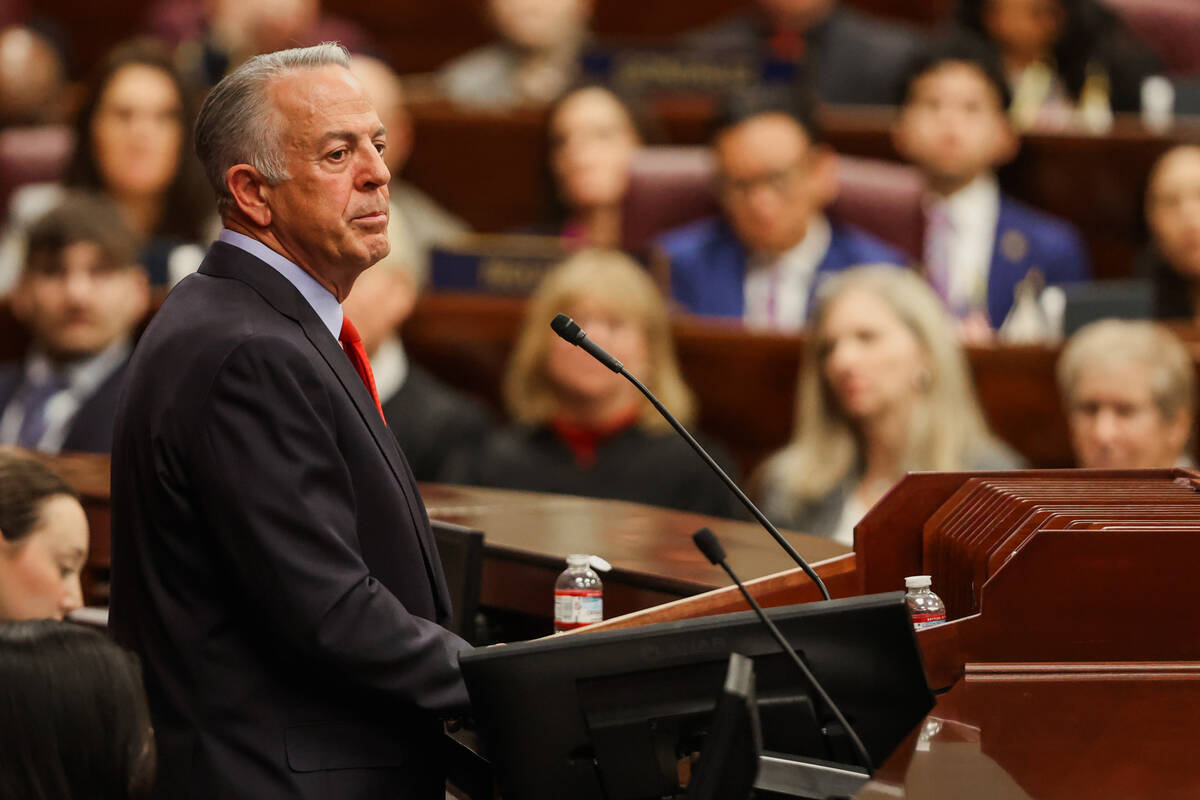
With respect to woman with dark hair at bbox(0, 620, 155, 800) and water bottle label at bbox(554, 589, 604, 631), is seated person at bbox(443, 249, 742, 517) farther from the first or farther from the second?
woman with dark hair at bbox(0, 620, 155, 800)

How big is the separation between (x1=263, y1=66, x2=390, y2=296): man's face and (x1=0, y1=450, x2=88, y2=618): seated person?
75 cm

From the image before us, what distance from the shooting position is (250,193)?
5.48ft

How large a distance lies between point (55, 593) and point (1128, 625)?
4.56 feet

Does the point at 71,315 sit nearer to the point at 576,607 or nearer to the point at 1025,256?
the point at 576,607

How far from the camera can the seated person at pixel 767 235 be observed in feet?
14.1

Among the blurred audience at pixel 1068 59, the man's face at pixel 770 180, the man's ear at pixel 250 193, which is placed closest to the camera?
the man's ear at pixel 250 193

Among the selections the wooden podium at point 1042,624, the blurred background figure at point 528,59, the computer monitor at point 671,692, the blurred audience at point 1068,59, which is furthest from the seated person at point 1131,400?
the blurred background figure at point 528,59

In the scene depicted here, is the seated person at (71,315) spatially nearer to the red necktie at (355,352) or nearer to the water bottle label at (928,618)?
the red necktie at (355,352)

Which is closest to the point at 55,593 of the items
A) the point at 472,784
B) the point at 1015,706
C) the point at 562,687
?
the point at 472,784

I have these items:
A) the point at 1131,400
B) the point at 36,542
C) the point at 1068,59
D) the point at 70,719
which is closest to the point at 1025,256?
the point at 1068,59

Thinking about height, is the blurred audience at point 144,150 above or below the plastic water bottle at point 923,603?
above

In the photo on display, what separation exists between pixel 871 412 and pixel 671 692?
167 centimetres

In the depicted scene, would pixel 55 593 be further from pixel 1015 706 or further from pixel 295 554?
pixel 1015 706

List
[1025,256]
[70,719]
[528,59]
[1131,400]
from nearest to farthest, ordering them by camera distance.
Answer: [70,719] → [1131,400] → [1025,256] → [528,59]
